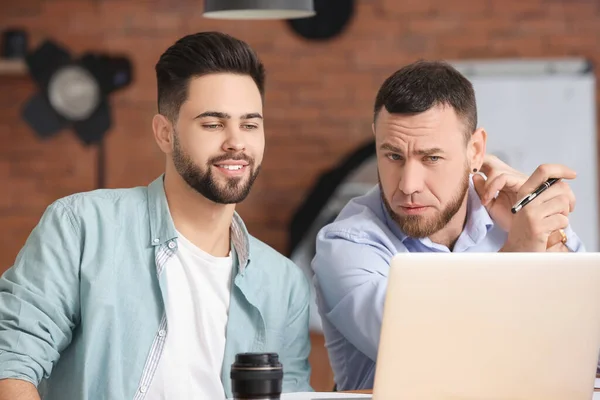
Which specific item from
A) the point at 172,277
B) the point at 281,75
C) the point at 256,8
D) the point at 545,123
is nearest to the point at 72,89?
the point at 281,75

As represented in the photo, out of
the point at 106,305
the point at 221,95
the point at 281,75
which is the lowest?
the point at 106,305

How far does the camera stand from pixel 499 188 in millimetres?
2525

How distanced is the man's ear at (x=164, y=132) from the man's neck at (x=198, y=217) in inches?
3.7

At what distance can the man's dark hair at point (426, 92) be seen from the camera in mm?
2412

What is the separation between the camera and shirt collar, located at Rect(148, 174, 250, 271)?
2316 millimetres

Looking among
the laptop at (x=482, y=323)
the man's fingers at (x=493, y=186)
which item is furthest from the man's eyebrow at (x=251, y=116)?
the laptop at (x=482, y=323)

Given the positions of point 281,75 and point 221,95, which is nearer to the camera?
point 221,95

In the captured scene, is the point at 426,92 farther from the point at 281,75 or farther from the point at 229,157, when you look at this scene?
the point at 281,75

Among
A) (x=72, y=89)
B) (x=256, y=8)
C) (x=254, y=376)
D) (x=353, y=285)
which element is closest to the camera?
(x=254, y=376)

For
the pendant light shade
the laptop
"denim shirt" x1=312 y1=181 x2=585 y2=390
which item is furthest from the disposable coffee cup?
the pendant light shade

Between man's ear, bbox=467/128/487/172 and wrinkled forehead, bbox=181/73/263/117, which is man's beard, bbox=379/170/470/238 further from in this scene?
wrinkled forehead, bbox=181/73/263/117

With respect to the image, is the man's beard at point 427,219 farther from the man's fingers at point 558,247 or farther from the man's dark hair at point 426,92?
the man's fingers at point 558,247

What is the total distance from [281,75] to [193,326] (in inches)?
127

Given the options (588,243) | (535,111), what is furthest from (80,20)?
(588,243)
